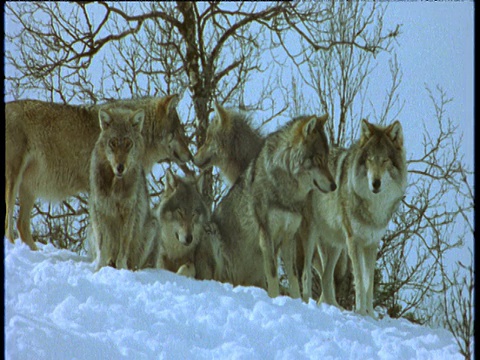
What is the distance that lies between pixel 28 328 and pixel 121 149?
124 inches

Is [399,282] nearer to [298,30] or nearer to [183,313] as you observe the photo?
[298,30]

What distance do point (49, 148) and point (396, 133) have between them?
14.1 ft

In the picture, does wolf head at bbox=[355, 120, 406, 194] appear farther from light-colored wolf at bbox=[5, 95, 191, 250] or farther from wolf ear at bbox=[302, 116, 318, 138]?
light-colored wolf at bbox=[5, 95, 191, 250]

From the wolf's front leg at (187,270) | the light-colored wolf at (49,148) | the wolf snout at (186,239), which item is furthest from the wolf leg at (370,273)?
the light-colored wolf at (49,148)

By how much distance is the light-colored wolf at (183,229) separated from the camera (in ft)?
27.8

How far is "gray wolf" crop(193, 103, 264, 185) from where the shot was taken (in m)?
9.48

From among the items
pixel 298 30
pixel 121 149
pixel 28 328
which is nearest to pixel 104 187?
pixel 121 149

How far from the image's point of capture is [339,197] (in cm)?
795

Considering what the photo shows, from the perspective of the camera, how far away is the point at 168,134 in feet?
30.7

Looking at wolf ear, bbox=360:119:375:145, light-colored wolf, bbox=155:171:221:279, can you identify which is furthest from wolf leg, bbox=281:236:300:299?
wolf ear, bbox=360:119:375:145

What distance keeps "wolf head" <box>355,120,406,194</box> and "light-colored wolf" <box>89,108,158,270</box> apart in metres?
2.51

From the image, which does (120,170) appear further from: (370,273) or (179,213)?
(370,273)

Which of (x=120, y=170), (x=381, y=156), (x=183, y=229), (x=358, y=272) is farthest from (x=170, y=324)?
(x=381, y=156)

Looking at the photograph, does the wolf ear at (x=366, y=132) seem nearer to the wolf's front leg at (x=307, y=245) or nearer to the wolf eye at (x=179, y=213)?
the wolf's front leg at (x=307, y=245)
